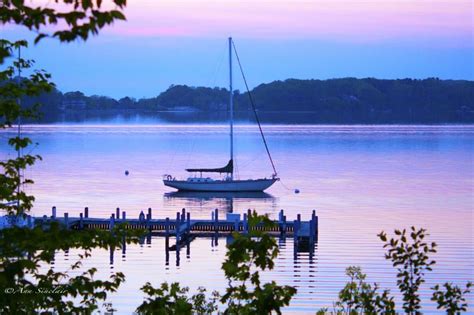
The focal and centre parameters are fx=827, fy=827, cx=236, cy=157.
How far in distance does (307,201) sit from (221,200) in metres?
5.60

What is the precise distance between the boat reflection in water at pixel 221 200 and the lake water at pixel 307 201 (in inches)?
4.7

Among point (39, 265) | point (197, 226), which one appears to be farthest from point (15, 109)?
point (197, 226)

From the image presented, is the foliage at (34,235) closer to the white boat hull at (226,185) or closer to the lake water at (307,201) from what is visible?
the lake water at (307,201)

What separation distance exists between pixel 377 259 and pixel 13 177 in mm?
23924

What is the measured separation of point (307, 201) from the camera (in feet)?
175

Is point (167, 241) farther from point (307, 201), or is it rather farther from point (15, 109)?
point (15, 109)

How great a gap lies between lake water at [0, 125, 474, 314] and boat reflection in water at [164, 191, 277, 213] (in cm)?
12

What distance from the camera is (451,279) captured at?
27.6 m

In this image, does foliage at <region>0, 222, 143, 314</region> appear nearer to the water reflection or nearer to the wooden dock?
the water reflection

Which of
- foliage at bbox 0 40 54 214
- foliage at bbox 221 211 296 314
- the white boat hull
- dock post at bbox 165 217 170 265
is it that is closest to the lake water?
dock post at bbox 165 217 170 265

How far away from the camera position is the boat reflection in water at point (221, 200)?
166 feet

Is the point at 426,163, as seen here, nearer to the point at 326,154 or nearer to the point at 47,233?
the point at 326,154

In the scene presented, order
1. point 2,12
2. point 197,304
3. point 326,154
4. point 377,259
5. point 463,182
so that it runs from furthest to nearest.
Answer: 1. point 326,154
2. point 463,182
3. point 377,259
4. point 197,304
5. point 2,12

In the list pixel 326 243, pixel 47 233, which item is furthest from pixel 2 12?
pixel 326 243
